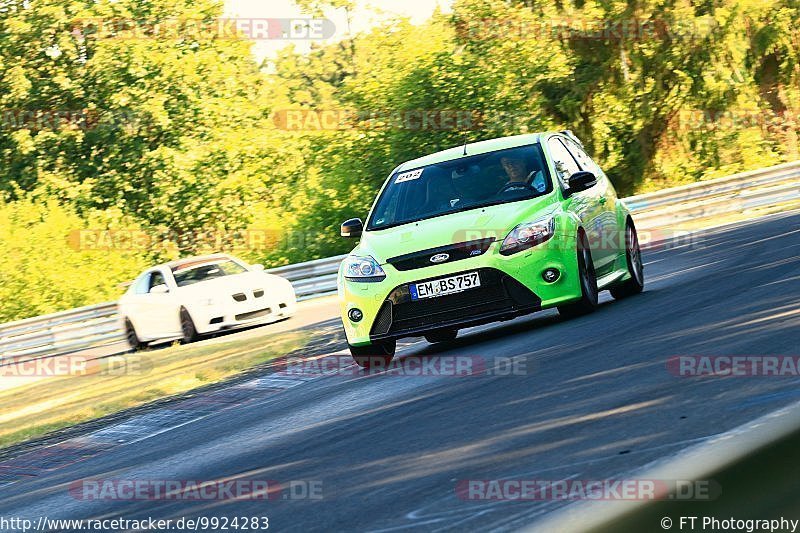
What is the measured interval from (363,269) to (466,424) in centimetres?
366

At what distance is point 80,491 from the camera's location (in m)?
7.48

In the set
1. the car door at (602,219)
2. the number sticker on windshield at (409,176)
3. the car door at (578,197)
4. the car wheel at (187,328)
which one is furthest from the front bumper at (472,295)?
the car wheel at (187,328)

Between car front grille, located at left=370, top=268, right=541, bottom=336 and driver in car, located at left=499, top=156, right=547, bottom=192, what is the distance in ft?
3.98

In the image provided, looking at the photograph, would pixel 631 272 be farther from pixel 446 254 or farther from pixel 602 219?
pixel 446 254

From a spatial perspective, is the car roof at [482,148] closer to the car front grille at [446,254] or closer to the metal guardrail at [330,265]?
the car front grille at [446,254]

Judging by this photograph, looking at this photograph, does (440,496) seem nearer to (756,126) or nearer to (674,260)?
(674,260)

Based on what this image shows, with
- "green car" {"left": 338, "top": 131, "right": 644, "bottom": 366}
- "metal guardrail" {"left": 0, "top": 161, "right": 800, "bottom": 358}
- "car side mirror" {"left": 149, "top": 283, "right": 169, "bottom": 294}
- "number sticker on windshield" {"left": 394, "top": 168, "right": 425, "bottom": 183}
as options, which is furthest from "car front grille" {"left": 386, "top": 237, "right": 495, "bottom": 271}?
"metal guardrail" {"left": 0, "top": 161, "right": 800, "bottom": 358}

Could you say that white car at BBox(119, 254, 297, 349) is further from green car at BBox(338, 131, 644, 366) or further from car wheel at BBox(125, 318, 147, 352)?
green car at BBox(338, 131, 644, 366)

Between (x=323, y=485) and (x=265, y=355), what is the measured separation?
793cm

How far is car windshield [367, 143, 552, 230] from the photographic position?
11047 millimetres

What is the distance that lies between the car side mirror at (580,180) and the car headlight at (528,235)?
0.68 m

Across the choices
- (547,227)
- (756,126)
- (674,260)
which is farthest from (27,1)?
(547,227)

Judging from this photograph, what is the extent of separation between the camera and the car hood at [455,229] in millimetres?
10289

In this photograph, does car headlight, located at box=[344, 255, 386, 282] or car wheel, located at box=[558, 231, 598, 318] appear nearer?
car headlight, located at box=[344, 255, 386, 282]
